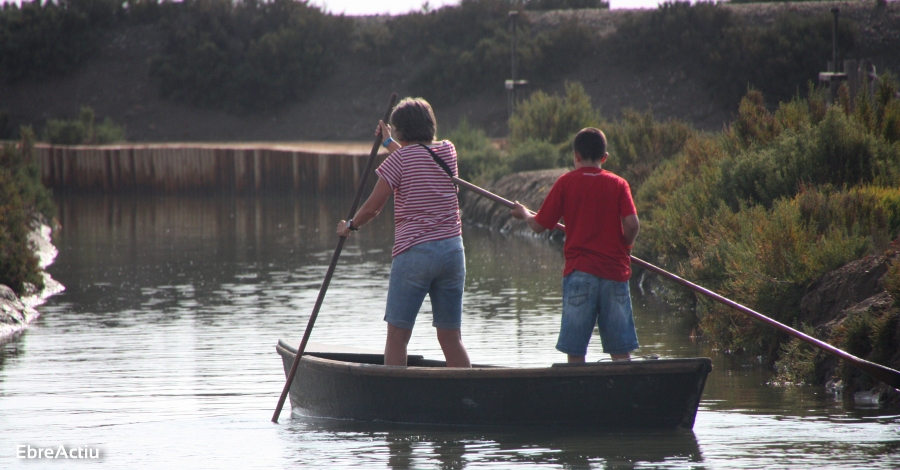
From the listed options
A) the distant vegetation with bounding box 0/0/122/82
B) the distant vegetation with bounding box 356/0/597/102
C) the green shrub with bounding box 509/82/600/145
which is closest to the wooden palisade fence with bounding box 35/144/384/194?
the green shrub with bounding box 509/82/600/145

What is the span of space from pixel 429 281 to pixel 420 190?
1.83 feet

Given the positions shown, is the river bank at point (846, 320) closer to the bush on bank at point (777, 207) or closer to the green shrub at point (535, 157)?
the bush on bank at point (777, 207)

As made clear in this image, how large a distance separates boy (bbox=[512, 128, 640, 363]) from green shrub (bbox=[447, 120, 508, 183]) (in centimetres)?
1936

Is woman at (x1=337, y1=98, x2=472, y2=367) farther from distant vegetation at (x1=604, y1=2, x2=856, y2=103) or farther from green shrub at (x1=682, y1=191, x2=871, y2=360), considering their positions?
distant vegetation at (x1=604, y1=2, x2=856, y2=103)

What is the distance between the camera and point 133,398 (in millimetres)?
8844

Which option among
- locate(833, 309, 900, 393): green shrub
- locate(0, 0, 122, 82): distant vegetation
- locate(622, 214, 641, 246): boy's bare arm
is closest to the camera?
locate(622, 214, 641, 246): boy's bare arm

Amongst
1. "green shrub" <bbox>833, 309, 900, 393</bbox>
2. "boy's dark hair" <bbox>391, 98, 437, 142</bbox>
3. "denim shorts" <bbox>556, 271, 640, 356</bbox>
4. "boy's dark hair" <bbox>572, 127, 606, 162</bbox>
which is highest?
"boy's dark hair" <bbox>391, 98, 437, 142</bbox>

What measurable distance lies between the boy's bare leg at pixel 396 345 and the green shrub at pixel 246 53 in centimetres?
4372

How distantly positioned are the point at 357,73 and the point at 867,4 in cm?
2240

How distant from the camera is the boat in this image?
6793 millimetres

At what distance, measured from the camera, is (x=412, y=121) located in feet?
23.2

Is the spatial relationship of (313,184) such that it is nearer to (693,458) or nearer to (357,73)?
(357,73)

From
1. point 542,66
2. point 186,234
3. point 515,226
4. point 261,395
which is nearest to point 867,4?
point 542,66

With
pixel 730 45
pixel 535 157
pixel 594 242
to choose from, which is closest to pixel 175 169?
pixel 535 157
